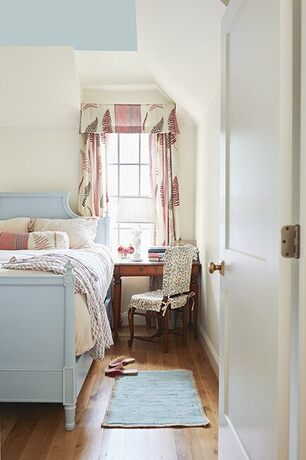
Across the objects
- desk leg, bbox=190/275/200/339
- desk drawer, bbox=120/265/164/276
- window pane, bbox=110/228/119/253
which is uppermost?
window pane, bbox=110/228/119/253

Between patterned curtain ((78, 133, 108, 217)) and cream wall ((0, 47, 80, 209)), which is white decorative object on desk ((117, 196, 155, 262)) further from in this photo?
cream wall ((0, 47, 80, 209))

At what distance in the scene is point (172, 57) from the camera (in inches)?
135

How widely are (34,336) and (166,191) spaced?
8.45ft

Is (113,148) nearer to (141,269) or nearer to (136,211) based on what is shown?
(136,211)

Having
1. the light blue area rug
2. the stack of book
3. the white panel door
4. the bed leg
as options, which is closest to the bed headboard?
the stack of book

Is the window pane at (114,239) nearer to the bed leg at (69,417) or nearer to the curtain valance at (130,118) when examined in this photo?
the curtain valance at (130,118)

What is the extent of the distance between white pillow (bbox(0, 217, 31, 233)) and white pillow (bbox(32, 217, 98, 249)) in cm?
9

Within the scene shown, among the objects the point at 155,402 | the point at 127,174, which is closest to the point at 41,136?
the point at 127,174

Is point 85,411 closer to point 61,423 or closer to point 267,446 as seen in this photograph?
point 61,423

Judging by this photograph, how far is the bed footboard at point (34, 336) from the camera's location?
93.6 inches

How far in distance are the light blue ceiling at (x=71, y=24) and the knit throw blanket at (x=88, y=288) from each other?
2.10 meters

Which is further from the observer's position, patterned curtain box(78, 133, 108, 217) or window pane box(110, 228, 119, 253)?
window pane box(110, 228, 119, 253)

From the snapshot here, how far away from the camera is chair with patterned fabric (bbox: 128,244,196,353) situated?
12.1 feet

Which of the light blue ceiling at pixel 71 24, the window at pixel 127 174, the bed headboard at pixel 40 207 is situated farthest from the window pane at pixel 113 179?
the light blue ceiling at pixel 71 24
